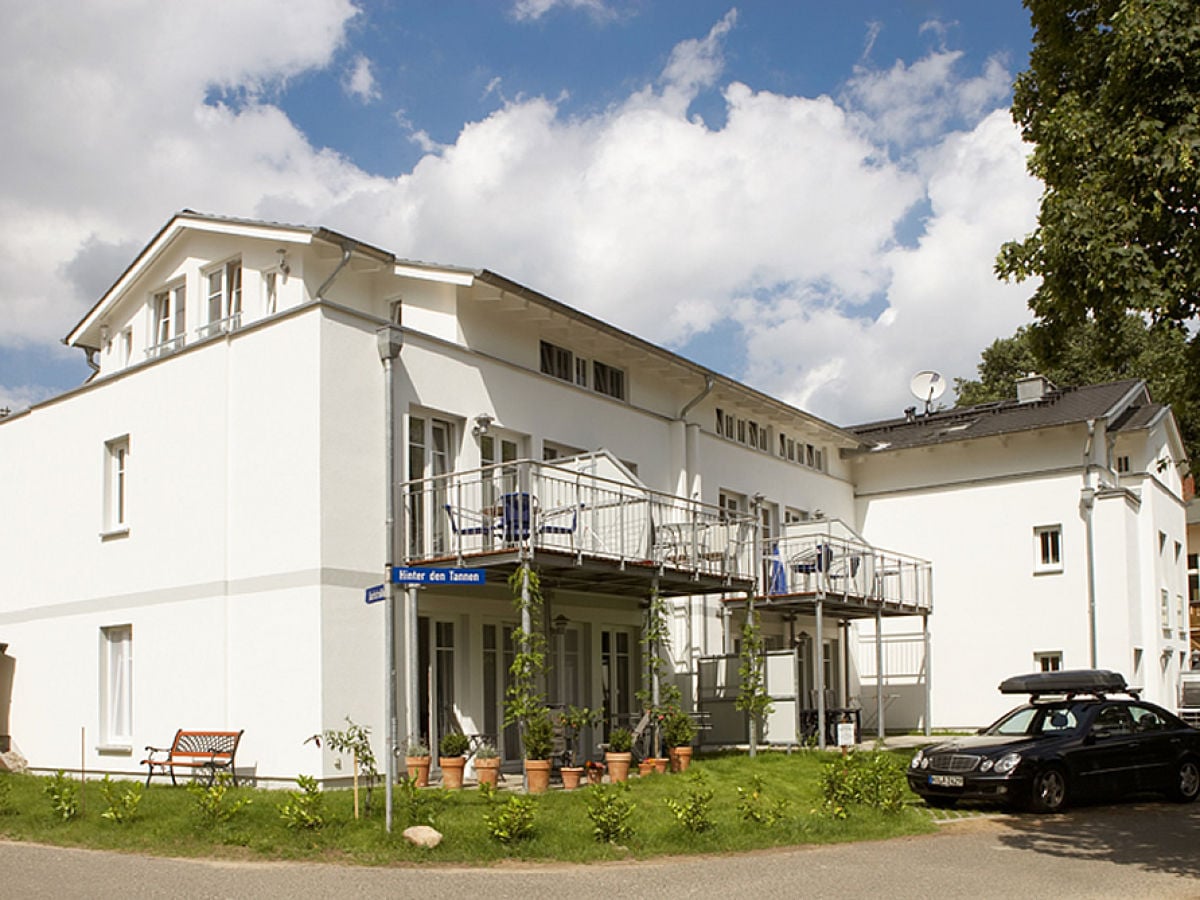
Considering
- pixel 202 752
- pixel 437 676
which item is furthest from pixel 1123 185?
pixel 202 752

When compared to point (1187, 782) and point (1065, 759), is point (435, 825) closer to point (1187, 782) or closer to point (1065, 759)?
point (1065, 759)

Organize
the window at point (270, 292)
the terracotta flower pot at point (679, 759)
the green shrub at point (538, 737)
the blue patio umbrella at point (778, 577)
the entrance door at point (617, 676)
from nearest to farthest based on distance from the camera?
1. the green shrub at point (538, 737)
2. the terracotta flower pot at point (679, 759)
3. the window at point (270, 292)
4. the entrance door at point (617, 676)
5. the blue patio umbrella at point (778, 577)

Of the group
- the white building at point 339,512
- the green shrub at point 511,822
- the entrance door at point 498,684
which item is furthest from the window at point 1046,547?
the green shrub at point 511,822

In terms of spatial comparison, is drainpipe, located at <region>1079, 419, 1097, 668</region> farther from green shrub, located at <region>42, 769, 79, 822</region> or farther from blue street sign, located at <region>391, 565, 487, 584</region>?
green shrub, located at <region>42, 769, 79, 822</region>

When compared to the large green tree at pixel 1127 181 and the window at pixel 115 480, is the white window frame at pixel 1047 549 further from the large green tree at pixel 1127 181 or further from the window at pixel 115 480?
the window at pixel 115 480

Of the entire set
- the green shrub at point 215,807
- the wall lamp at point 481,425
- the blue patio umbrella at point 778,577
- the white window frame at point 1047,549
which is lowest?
the green shrub at point 215,807

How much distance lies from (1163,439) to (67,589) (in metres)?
25.4

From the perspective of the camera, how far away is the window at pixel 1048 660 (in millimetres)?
28672

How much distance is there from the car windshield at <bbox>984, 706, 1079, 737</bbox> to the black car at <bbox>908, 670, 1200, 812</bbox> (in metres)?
0.01

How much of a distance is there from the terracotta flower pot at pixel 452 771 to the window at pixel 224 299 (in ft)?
25.3

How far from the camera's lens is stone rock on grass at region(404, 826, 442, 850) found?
11.4 meters

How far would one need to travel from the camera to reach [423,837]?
1150 cm

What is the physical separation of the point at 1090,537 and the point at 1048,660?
2914mm

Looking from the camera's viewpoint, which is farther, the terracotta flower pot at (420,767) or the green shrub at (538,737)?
the terracotta flower pot at (420,767)
